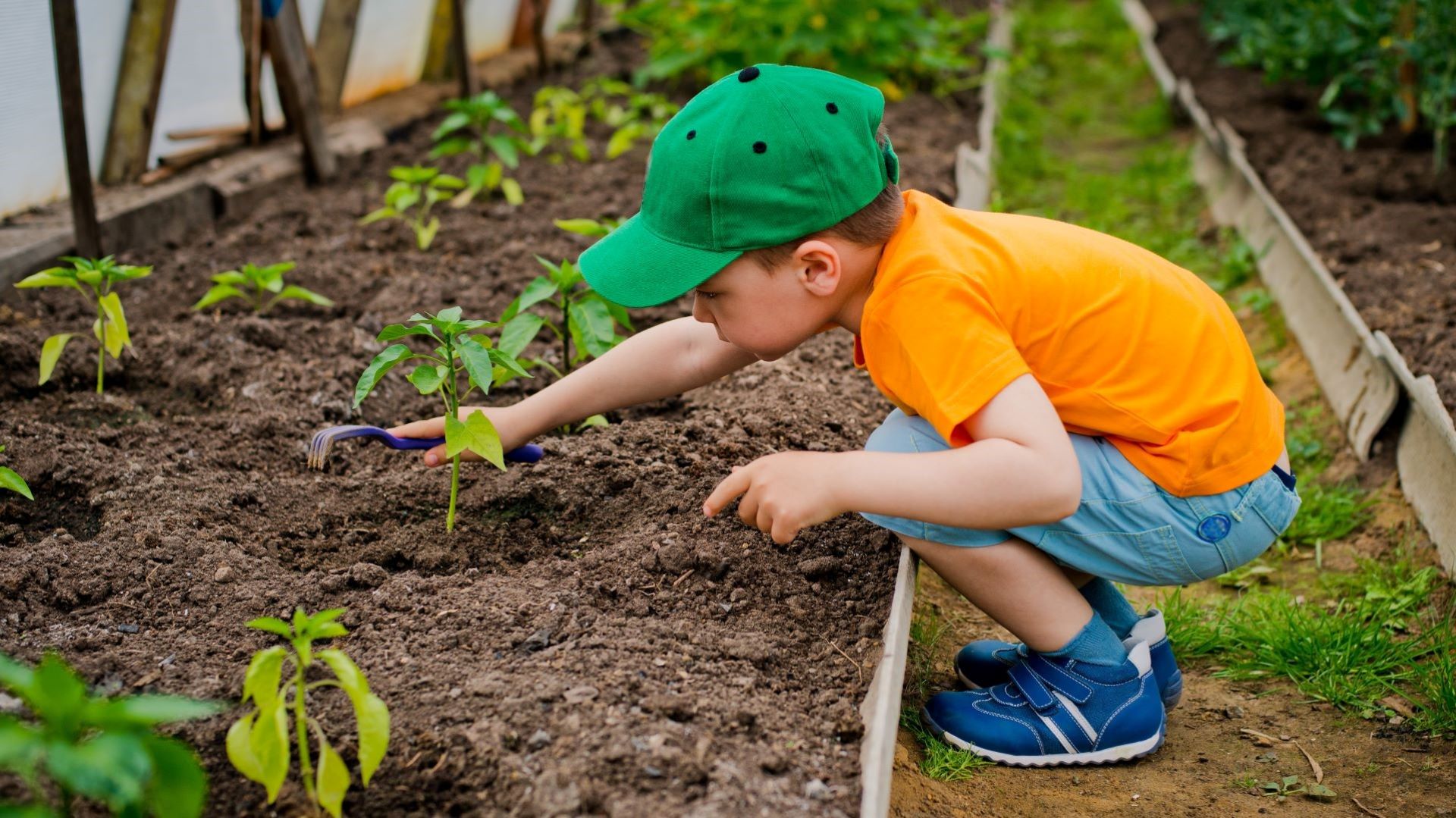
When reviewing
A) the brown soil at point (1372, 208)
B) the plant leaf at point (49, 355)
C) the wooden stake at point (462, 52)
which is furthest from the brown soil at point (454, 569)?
the wooden stake at point (462, 52)

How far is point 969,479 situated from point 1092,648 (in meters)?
0.59

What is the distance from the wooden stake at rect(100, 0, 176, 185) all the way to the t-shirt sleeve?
316 cm

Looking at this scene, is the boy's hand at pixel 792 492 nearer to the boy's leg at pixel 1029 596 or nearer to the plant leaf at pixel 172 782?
the boy's leg at pixel 1029 596

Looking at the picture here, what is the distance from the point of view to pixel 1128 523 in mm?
2062

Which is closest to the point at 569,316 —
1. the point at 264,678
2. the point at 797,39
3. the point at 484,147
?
the point at 264,678

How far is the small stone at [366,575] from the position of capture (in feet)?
7.08

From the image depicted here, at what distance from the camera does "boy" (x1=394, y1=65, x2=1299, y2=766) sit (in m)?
1.76

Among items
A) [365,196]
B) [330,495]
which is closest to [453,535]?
[330,495]

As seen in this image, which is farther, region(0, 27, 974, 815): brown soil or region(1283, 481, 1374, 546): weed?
region(1283, 481, 1374, 546): weed

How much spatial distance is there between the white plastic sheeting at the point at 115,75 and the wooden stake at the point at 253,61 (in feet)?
0.33

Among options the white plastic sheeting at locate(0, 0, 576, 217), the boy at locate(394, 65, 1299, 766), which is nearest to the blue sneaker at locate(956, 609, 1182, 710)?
the boy at locate(394, 65, 1299, 766)

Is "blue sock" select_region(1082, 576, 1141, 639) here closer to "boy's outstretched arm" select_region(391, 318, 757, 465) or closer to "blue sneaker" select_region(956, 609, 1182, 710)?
"blue sneaker" select_region(956, 609, 1182, 710)

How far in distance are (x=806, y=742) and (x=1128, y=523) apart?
669 millimetres

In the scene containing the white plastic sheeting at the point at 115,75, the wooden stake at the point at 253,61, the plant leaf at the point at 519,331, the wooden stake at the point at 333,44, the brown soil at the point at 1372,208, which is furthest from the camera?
the wooden stake at the point at 333,44
